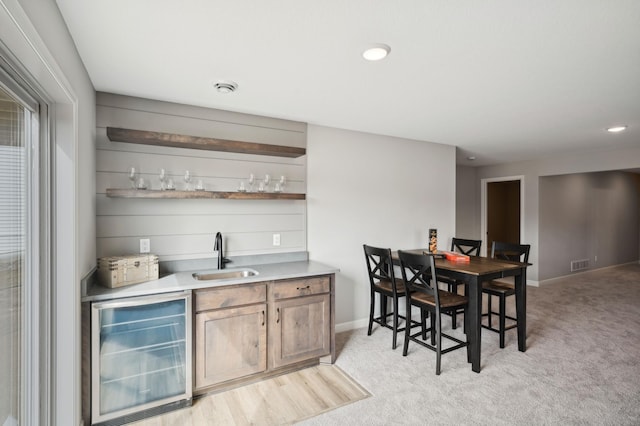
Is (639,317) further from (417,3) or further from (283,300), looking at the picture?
(417,3)

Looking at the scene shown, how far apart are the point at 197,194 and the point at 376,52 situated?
1722mm

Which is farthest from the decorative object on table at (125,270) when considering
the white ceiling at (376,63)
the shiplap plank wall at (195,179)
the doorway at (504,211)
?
the doorway at (504,211)

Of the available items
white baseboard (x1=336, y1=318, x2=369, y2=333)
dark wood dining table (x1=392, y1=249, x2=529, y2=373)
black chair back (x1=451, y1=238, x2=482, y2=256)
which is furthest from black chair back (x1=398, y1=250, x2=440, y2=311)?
black chair back (x1=451, y1=238, x2=482, y2=256)

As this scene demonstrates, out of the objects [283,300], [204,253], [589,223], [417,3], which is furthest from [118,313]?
[589,223]

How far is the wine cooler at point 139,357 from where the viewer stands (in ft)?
6.72

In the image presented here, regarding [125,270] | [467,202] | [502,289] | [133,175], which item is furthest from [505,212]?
[125,270]

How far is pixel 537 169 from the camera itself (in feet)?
19.0

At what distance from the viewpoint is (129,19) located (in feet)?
5.23

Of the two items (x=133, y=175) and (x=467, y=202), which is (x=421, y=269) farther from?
(x=467, y=202)

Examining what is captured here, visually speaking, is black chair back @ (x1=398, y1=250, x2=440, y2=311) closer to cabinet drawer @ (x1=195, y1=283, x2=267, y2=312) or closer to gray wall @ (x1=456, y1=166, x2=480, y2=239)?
cabinet drawer @ (x1=195, y1=283, x2=267, y2=312)

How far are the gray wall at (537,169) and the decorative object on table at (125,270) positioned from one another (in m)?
5.74

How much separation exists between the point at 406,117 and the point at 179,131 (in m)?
2.16

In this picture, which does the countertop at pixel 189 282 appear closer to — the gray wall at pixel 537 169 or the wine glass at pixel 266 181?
the wine glass at pixel 266 181

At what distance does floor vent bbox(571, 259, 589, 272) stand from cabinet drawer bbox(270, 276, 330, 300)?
6183 millimetres
